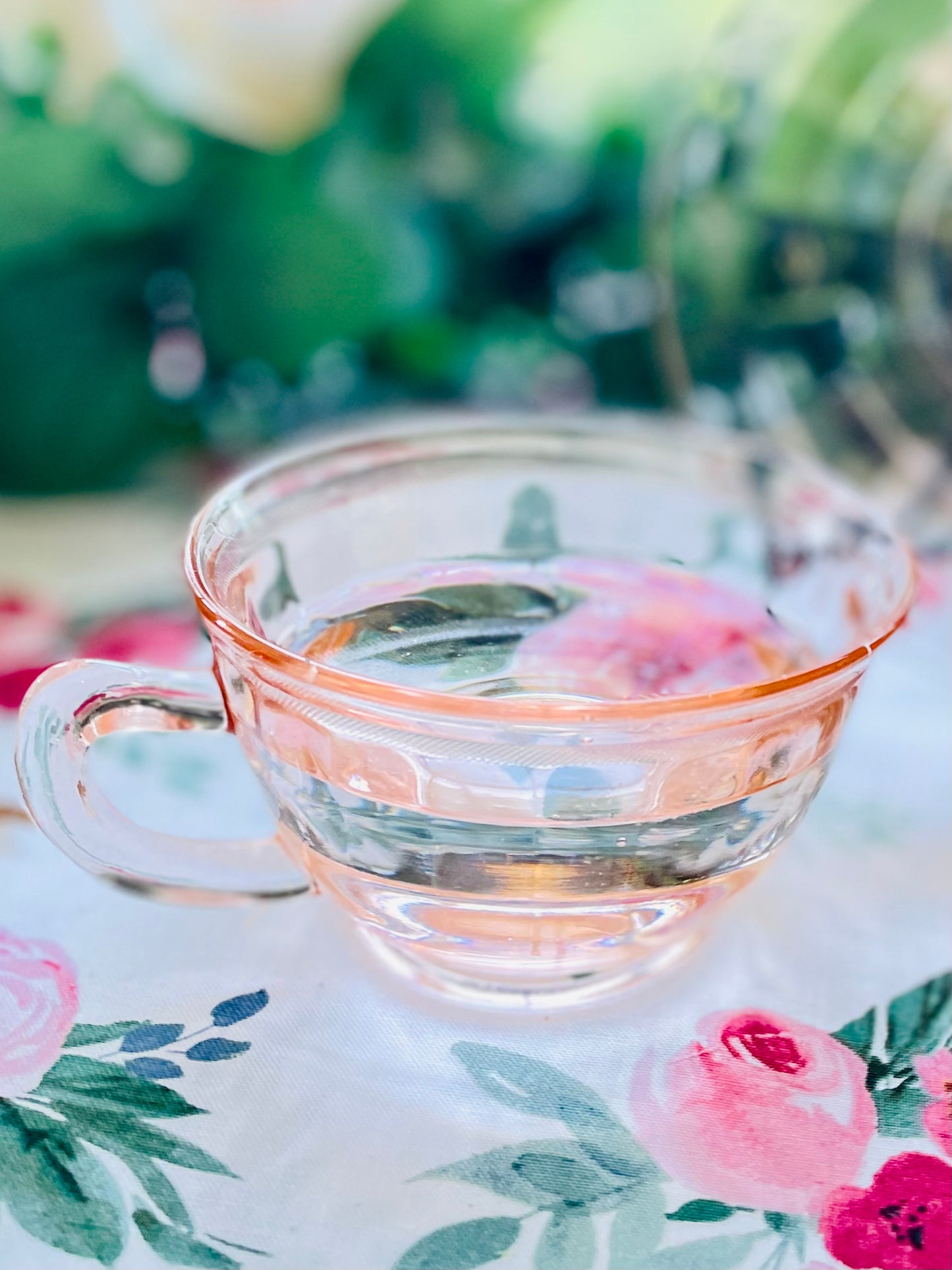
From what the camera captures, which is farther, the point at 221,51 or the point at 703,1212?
the point at 221,51

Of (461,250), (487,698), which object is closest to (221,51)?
(461,250)

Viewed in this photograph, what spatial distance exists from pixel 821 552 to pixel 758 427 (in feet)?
0.57

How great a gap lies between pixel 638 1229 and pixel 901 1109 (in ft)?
0.17

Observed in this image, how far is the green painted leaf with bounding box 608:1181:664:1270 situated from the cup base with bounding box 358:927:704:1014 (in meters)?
0.04

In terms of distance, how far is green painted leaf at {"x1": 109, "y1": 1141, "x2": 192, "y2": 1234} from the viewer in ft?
0.59

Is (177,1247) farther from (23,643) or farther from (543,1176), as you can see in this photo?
(23,643)

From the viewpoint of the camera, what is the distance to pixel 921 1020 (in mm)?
219

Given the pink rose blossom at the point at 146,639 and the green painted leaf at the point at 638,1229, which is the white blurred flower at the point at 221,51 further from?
the green painted leaf at the point at 638,1229

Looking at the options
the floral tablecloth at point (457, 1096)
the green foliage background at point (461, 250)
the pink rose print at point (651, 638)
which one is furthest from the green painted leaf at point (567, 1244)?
the green foliage background at point (461, 250)

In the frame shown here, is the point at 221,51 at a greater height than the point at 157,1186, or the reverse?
the point at 221,51

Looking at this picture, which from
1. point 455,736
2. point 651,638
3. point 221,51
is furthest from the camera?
point 221,51

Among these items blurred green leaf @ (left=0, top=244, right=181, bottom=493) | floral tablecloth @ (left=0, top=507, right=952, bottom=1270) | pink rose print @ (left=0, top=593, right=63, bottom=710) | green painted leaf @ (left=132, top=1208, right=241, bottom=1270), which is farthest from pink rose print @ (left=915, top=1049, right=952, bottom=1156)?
blurred green leaf @ (left=0, top=244, right=181, bottom=493)

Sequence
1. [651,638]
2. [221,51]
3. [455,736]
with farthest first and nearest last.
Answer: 1. [221,51]
2. [651,638]
3. [455,736]

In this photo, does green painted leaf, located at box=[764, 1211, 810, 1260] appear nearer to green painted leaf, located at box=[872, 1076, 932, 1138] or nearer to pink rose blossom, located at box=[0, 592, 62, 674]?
green painted leaf, located at box=[872, 1076, 932, 1138]
